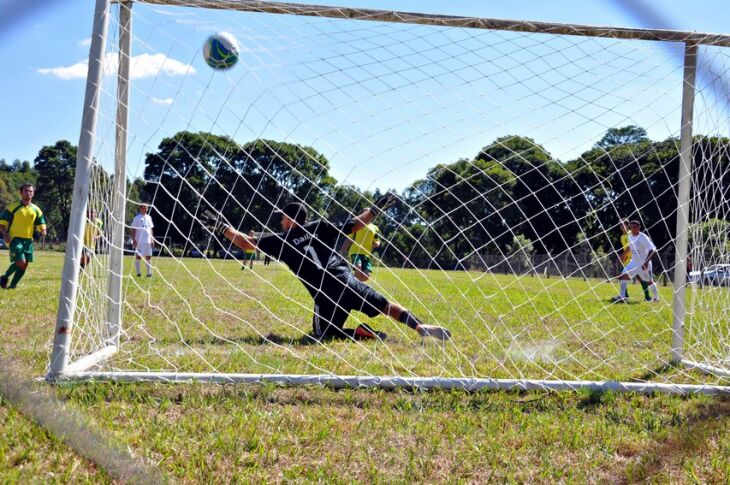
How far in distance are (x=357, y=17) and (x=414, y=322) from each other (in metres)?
2.36

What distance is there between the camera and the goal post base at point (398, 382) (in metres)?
3.41

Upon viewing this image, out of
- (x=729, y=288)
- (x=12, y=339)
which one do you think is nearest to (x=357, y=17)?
(x=12, y=339)

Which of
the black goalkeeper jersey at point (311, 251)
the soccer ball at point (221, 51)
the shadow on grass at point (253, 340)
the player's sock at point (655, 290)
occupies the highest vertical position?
the soccer ball at point (221, 51)

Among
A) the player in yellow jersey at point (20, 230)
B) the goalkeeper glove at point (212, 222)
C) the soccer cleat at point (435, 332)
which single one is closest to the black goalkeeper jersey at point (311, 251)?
the goalkeeper glove at point (212, 222)

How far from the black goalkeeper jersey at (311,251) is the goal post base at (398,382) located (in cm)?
153

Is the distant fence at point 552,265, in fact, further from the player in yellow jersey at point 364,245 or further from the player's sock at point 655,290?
the player in yellow jersey at point 364,245

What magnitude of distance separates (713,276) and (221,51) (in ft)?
15.7

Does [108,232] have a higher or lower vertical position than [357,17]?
lower

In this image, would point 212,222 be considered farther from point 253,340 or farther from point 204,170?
point 253,340

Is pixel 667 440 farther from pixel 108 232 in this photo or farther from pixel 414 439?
pixel 108 232

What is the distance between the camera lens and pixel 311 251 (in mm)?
5012

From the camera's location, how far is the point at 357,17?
3.97 meters

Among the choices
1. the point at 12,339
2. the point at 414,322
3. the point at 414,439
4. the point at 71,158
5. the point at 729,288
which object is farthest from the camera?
the point at 71,158

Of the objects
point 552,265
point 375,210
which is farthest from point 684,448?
point 552,265
